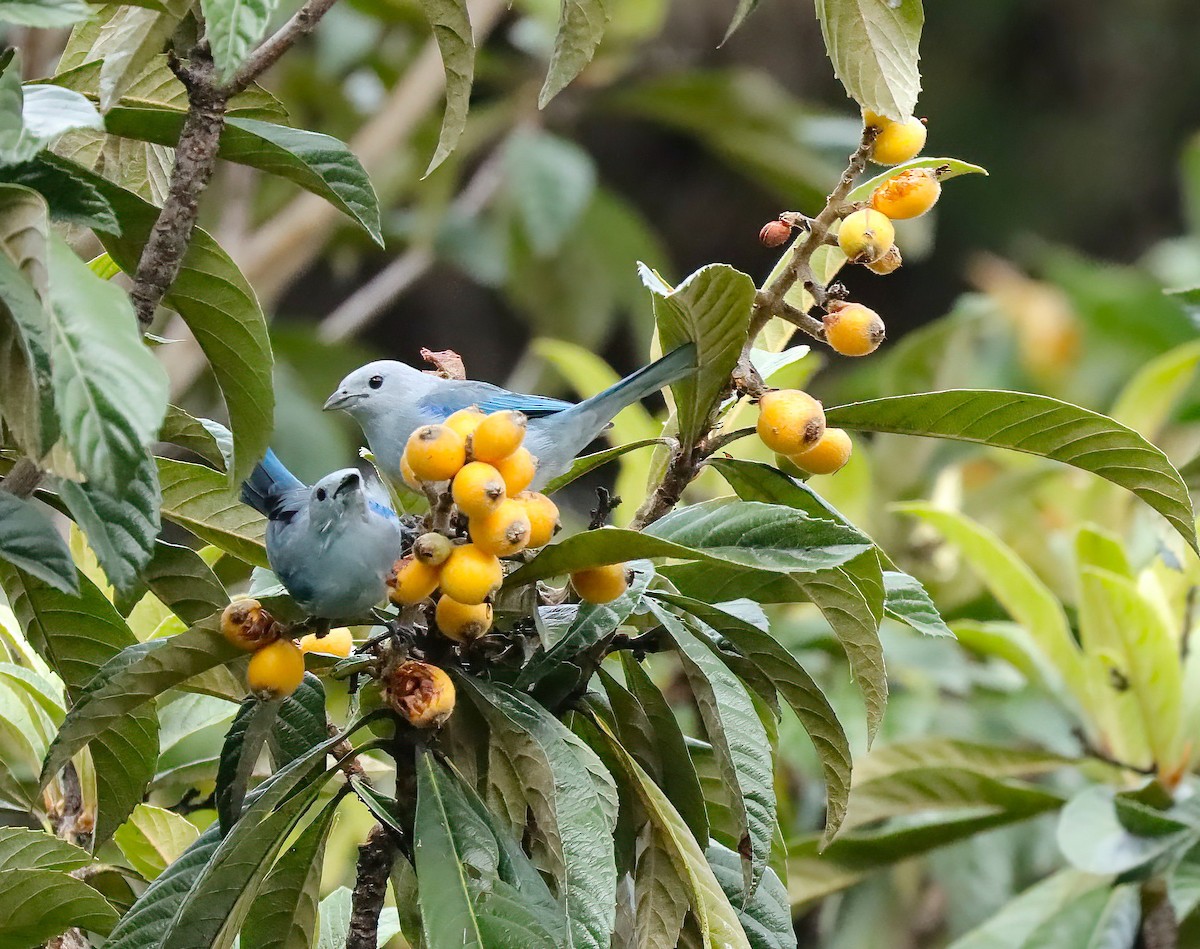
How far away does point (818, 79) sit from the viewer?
5641 millimetres

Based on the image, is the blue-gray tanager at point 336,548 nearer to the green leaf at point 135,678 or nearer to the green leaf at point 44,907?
the green leaf at point 135,678

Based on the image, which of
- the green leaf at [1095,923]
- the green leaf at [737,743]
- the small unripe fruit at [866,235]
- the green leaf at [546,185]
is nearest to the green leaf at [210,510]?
the green leaf at [737,743]

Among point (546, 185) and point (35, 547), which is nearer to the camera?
point (35, 547)

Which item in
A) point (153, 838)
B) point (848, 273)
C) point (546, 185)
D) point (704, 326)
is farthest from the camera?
point (848, 273)

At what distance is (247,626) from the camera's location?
72 cm

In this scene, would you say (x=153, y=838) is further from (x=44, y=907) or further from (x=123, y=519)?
(x=123, y=519)

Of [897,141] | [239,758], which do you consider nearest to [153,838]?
[239,758]

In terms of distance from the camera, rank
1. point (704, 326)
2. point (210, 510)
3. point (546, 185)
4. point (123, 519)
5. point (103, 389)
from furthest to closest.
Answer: point (546, 185) < point (210, 510) < point (704, 326) < point (123, 519) < point (103, 389)

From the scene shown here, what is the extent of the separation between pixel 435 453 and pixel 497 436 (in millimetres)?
33

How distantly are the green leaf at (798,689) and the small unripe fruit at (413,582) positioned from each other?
0.54 ft

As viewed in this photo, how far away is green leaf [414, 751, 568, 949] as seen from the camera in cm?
70

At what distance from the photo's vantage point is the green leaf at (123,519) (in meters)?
0.65

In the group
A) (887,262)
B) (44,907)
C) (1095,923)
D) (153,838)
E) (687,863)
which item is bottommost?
(1095,923)

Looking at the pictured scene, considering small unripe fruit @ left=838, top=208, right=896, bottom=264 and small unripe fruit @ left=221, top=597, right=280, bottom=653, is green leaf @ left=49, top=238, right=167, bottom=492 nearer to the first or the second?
small unripe fruit @ left=221, top=597, right=280, bottom=653
